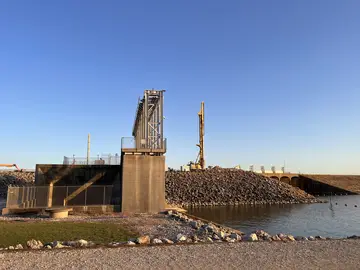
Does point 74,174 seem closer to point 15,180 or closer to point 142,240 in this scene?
point 142,240

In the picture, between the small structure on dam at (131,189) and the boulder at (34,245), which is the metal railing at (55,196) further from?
the boulder at (34,245)

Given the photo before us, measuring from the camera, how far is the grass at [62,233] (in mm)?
14586

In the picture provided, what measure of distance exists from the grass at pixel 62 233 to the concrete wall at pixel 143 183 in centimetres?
1032

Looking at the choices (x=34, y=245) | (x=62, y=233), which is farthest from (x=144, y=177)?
(x=34, y=245)

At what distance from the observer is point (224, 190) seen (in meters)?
56.8

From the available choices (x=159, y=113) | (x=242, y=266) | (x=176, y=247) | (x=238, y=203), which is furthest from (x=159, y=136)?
(x=238, y=203)

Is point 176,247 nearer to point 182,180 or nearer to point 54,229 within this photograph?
point 54,229

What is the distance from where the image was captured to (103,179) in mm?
34781

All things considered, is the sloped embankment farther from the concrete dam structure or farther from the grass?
the grass

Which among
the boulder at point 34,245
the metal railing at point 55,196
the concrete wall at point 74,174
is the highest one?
the concrete wall at point 74,174

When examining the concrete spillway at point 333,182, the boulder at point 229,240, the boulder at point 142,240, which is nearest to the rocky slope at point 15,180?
the boulder at point 142,240

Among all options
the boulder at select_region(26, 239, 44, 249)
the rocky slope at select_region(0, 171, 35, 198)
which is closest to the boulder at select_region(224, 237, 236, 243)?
the boulder at select_region(26, 239, 44, 249)

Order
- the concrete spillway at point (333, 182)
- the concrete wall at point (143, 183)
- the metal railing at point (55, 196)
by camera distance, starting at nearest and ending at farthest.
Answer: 1. the metal railing at point (55, 196)
2. the concrete wall at point (143, 183)
3. the concrete spillway at point (333, 182)

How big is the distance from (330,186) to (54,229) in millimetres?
84399
